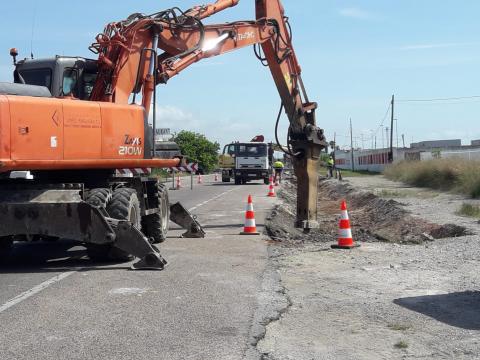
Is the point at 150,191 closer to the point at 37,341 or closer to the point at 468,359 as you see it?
the point at 37,341

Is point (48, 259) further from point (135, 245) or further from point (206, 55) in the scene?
point (206, 55)

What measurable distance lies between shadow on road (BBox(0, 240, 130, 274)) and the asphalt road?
0.05 ft

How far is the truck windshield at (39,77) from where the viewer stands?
450 inches

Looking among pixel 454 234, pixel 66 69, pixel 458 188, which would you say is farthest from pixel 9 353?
pixel 458 188

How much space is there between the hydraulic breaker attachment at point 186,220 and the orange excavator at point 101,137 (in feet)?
0.08

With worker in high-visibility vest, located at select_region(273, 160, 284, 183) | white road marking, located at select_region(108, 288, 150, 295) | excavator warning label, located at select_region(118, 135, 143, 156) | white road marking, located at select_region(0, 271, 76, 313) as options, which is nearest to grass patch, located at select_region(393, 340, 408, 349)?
white road marking, located at select_region(108, 288, 150, 295)

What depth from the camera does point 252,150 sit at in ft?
147

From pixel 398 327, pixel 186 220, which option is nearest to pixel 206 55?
pixel 186 220

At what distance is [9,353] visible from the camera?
565cm

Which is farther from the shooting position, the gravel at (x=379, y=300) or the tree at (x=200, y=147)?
the tree at (x=200, y=147)

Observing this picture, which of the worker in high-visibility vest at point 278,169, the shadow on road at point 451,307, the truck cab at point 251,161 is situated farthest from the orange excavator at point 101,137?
the worker in high-visibility vest at point 278,169

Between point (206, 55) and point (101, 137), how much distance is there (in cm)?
550

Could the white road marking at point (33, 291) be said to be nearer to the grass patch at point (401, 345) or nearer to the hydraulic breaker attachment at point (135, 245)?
the hydraulic breaker attachment at point (135, 245)

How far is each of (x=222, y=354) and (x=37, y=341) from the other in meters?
1.76
